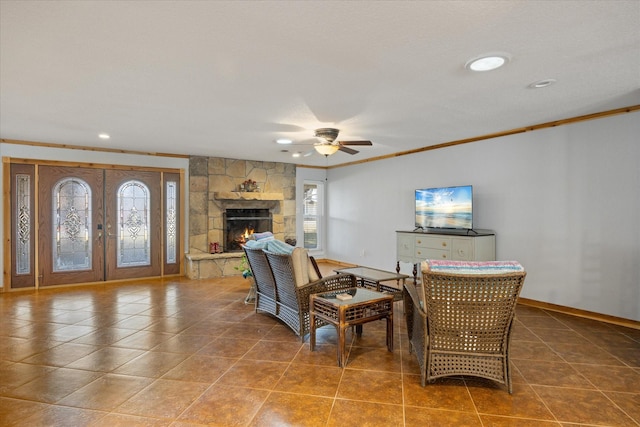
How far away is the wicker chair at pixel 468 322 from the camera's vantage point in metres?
2.32

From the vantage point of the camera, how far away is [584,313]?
4176 mm

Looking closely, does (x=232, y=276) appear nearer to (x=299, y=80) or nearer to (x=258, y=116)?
(x=258, y=116)

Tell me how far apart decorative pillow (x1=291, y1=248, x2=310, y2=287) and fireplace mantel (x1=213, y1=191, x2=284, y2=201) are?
4.00 metres

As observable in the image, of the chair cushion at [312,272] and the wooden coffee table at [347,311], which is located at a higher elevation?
the chair cushion at [312,272]

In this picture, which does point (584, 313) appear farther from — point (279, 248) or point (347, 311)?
point (279, 248)

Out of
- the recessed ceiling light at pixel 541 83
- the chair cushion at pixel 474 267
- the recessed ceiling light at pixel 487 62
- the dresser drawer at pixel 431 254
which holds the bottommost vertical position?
the dresser drawer at pixel 431 254

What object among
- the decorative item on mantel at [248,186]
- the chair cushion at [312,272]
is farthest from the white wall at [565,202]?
the decorative item on mantel at [248,186]

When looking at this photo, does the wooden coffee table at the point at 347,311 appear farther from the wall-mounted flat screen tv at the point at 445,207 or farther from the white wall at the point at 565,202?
the white wall at the point at 565,202

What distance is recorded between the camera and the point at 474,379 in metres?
2.67

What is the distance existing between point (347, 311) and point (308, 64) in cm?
201

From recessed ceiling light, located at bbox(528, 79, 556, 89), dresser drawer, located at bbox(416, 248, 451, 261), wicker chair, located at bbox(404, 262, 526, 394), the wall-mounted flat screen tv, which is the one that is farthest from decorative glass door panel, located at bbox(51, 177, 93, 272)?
recessed ceiling light, located at bbox(528, 79, 556, 89)

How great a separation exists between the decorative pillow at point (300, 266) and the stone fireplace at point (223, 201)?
3.57m

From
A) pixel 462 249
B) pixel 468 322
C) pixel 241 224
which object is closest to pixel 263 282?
pixel 468 322

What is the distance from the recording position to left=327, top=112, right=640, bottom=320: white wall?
3850 mm
